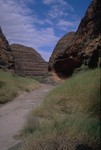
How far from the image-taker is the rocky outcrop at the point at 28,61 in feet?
172

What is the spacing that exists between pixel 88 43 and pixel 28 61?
36.8 metres

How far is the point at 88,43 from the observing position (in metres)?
19.0

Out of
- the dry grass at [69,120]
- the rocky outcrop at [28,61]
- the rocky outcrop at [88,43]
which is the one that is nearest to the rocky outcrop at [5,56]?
the rocky outcrop at [88,43]

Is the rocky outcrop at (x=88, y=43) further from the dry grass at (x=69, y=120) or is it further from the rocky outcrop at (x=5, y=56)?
the rocky outcrop at (x=5, y=56)

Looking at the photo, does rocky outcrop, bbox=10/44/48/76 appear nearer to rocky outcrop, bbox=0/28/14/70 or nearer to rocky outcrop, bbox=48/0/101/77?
rocky outcrop, bbox=0/28/14/70

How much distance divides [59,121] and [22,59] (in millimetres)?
48244

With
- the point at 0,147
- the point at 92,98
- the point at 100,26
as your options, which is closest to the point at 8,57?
the point at 100,26

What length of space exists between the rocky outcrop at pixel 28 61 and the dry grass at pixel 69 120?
40.6m

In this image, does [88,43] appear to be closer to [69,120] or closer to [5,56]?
[5,56]

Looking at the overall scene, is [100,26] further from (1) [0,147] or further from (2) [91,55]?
(1) [0,147]

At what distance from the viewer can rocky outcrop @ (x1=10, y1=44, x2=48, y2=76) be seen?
172ft

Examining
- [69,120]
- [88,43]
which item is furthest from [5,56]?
[69,120]

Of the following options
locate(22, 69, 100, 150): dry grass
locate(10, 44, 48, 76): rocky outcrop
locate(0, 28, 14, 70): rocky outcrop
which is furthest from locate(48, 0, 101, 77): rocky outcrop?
locate(10, 44, 48, 76): rocky outcrop

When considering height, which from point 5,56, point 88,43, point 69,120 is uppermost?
point 88,43
